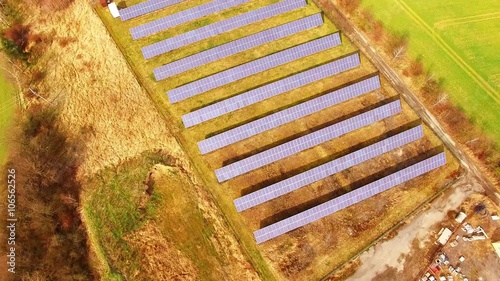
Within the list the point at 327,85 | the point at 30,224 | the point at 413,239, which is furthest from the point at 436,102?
the point at 30,224

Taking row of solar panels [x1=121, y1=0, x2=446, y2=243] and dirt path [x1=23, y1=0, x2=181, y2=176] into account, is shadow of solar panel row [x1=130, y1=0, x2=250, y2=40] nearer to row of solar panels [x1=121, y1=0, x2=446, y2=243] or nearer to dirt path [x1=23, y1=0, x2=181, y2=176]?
row of solar panels [x1=121, y1=0, x2=446, y2=243]

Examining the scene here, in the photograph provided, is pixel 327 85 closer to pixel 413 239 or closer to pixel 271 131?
pixel 271 131

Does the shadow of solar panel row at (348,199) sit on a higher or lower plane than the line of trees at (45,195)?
lower

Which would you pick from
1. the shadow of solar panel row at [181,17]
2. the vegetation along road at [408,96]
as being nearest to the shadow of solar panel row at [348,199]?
the vegetation along road at [408,96]

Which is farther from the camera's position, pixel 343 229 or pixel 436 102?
pixel 436 102

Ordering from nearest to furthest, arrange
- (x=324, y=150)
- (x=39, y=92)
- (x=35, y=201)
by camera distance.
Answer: (x=35, y=201)
(x=324, y=150)
(x=39, y=92)

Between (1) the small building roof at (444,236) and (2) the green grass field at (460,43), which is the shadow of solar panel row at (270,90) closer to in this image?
(2) the green grass field at (460,43)

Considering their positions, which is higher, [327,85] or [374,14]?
[374,14]
